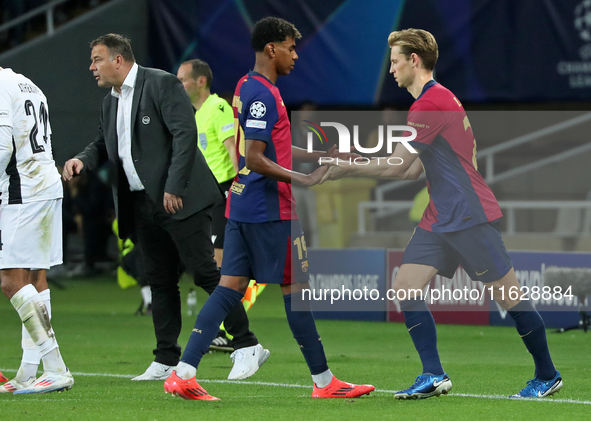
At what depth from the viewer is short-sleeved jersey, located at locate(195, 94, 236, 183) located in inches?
318

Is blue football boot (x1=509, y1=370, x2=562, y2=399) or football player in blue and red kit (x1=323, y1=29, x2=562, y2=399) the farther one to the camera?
blue football boot (x1=509, y1=370, x2=562, y2=399)

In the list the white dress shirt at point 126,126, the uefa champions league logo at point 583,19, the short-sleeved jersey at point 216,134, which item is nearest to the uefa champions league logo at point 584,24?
the uefa champions league logo at point 583,19

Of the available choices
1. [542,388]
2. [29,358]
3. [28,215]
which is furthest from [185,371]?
[542,388]

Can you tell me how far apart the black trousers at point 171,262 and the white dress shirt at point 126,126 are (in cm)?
15

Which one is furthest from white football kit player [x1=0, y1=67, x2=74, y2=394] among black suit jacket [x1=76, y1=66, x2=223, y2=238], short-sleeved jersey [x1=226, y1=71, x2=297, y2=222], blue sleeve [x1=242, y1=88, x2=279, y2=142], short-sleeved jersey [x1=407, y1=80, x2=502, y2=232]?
short-sleeved jersey [x1=407, y1=80, x2=502, y2=232]

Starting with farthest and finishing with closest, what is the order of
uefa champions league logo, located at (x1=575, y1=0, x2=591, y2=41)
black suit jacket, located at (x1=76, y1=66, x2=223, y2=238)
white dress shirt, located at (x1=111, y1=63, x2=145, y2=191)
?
uefa champions league logo, located at (x1=575, y1=0, x2=591, y2=41)
white dress shirt, located at (x1=111, y1=63, x2=145, y2=191)
black suit jacket, located at (x1=76, y1=66, x2=223, y2=238)

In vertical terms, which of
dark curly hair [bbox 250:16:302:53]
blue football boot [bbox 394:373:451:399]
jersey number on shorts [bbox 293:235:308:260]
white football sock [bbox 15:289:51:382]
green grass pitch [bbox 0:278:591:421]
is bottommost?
green grass pitch [bbox 0:278:591:421]

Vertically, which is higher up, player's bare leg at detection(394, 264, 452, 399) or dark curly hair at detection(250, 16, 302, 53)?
dark curly hair at detection(250, 16, 302, 53)

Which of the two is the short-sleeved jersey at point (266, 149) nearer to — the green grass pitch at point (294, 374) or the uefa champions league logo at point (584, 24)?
the green grass pitch at point (294, 374)

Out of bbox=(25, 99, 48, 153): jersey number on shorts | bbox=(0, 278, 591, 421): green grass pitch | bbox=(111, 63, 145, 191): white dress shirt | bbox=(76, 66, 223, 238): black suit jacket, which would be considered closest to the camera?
bbox=(0, 278, 591, 421): green grass pitch

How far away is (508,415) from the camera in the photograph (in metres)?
4.99

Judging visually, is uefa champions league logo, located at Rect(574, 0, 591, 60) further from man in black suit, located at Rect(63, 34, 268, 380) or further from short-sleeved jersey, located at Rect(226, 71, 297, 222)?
short-sleeved jersey, located at Rect(226, 71, 297, 222)

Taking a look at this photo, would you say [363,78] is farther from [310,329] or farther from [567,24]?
[310,329]

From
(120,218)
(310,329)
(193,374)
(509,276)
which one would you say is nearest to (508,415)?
(509,276)
